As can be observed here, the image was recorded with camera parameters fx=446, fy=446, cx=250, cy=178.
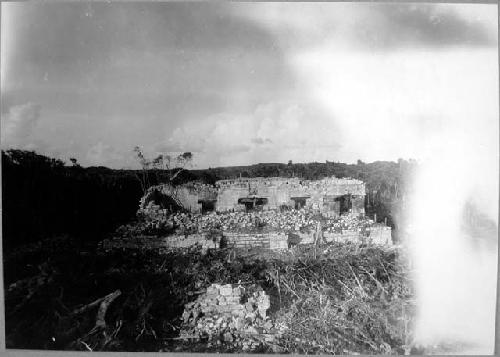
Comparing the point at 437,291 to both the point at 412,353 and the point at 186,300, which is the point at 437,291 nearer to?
the point at 412,353

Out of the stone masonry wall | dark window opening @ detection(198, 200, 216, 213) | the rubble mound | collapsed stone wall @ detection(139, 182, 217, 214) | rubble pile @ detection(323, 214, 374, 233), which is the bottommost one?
the rubble mound

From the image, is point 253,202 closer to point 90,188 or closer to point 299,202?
point 299,202

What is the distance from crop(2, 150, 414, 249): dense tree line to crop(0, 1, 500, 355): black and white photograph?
12mm

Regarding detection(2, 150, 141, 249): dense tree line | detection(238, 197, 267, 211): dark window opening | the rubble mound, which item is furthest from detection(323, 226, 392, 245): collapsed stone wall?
detection(2, 150, 141, 249): dense tree line

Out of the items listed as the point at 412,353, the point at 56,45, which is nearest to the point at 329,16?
the point at 56,45

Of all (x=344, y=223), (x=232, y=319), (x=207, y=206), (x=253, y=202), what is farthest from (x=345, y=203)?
(x=232, y=319)

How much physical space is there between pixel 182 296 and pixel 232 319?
0.45 metres

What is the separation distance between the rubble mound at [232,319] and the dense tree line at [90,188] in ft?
3.05

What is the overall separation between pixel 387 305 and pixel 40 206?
296 cm

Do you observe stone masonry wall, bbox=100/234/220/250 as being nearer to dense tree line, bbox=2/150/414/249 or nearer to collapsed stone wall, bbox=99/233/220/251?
collapsed stone wall, bbox=99/233/220/251

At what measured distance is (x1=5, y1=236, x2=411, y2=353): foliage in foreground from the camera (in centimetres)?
360

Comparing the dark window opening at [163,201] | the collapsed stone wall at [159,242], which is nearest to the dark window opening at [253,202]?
the collapsed stone wall at [159,242]

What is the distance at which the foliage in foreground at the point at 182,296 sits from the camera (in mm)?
3601

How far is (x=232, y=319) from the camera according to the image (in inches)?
143
